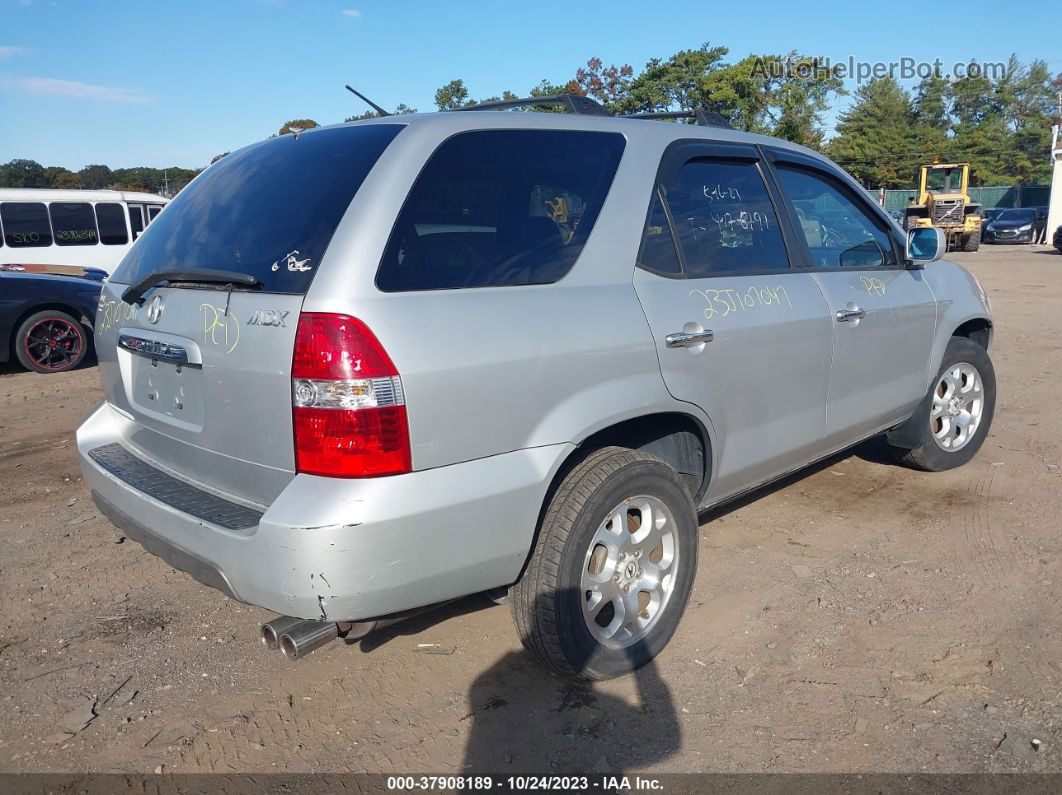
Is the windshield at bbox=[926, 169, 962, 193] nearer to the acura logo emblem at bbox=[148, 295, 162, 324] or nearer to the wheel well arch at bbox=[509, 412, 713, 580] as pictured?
the wheel well arch at bbox=[509, 412, 713, 580]

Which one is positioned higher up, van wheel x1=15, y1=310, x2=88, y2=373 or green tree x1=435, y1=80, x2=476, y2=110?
green tree x1=435, y1=80, x2=476, y2=110

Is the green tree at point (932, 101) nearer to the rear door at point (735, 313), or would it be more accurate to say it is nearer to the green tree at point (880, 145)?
the green tree at point (880, 145)

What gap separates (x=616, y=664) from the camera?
284cm

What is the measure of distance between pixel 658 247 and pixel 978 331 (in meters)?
3.08

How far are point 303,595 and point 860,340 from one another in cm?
273

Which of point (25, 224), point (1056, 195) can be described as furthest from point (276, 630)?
point (1056, 195)

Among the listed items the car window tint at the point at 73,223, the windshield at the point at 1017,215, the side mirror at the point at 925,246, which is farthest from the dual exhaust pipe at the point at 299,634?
the windshield at the point at 1017,215

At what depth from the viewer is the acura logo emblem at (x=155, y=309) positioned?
2711mm

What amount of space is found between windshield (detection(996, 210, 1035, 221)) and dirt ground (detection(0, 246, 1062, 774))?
31.9 metres

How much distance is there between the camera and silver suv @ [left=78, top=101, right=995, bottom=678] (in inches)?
87.9

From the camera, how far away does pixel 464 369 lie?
2.31 meters

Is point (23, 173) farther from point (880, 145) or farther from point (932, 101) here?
point (932, 101)

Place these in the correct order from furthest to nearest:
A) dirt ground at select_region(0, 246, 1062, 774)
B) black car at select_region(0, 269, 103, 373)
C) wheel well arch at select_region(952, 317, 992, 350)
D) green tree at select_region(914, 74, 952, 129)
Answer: green tree at select_region(914, 74, 952, 129) < black car at select_region(0, 269, 103, 373) < wheel well arch at select_region(952, 317, 992, 350) < dirt ground at select_region(0, 246, 1062, 774)

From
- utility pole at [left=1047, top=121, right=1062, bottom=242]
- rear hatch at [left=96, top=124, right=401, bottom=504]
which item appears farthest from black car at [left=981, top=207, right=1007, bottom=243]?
rear hatch at [left=96, top=124, right=401, bottom=504]
